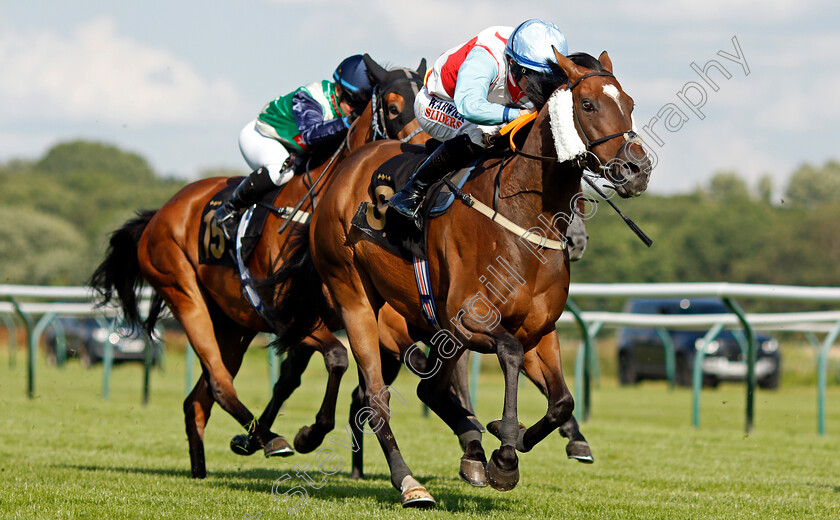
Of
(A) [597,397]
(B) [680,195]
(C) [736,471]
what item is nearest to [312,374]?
(A) [597,397]

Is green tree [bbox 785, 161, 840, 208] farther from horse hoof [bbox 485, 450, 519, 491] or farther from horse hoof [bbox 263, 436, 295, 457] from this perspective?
horse hoof [bbox 485, 450, 519, 491]

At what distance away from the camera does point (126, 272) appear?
748cm

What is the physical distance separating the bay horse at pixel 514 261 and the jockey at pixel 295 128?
122 centimetres

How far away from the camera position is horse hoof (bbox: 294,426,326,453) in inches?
220

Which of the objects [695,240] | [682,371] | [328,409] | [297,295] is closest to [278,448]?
[328,409]

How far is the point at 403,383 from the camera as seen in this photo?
16.4m

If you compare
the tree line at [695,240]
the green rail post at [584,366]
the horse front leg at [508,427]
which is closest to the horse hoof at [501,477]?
the horse front leg at [508,427]

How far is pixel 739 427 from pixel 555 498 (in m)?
6.07

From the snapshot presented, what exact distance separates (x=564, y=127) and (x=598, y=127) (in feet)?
0.47

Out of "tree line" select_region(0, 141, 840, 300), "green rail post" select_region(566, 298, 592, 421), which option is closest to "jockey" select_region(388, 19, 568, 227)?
"green rail post" select_region(566, 298, 592, 421)

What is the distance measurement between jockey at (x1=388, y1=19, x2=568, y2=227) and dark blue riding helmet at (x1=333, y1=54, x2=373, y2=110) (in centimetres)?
100

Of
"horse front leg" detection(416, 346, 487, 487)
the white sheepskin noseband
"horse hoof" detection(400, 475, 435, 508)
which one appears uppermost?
the white sheepskin noseband

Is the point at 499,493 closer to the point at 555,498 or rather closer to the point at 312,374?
the point at 555,498

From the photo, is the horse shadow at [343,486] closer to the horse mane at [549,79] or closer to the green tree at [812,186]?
A: the horse mane at [549,79]
